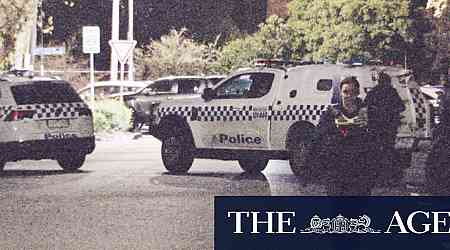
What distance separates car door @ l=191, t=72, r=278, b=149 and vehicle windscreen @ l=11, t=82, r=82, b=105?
0.88 metres

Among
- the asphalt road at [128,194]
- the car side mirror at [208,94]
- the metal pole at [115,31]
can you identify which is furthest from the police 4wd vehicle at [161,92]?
the metal pole at [115,31]

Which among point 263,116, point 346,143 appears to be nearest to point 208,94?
point 263,116

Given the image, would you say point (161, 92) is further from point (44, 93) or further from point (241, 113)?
point (44, 93)

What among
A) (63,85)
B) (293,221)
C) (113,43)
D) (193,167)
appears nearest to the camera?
(293,221)

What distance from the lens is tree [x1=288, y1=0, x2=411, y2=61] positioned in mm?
7305

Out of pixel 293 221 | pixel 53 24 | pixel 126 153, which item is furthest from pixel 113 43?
pixel 293 221

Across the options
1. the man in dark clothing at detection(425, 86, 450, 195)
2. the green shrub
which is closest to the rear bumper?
the green shrub

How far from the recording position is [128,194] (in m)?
7.96

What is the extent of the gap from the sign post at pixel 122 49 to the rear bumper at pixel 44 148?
107cm

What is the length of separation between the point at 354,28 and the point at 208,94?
4.24 feet

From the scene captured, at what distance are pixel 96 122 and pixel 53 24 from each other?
0.95 m

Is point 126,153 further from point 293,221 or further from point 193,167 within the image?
point 293,221

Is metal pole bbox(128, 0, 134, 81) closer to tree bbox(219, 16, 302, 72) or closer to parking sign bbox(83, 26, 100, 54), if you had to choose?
parking sign bbox(83, 26, 100, 54)

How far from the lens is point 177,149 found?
27.8 feet
